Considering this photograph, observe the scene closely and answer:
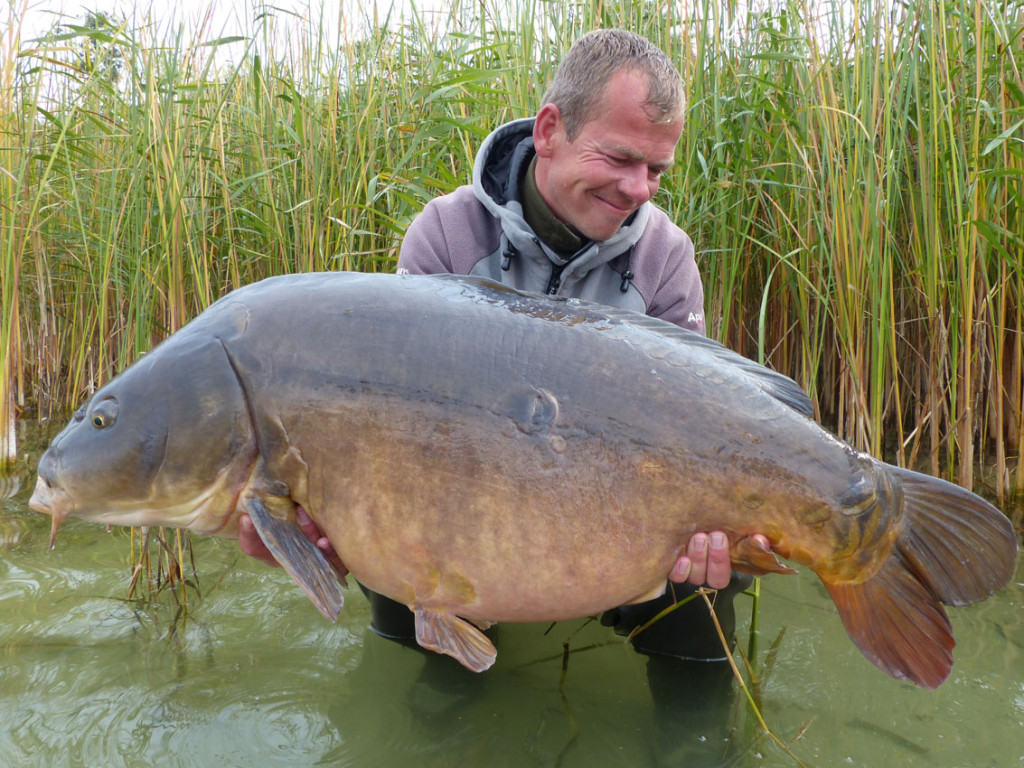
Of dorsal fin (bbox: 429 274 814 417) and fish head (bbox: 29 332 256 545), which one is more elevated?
dorsal fin (bbox: 429 274 814 417)

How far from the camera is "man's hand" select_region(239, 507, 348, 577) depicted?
5.14ft

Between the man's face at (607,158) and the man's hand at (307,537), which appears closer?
the man's hand at (307,537)

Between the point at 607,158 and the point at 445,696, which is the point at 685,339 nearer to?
the point at 607,158

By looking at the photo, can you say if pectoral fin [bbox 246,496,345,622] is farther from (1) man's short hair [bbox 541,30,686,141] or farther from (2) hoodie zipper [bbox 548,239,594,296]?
(1) man's short hair [bbox 541,30,686,141]

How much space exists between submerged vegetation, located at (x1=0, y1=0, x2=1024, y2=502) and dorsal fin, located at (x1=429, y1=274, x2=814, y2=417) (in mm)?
944

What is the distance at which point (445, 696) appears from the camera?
6.77ft

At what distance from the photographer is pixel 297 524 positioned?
1.55 m

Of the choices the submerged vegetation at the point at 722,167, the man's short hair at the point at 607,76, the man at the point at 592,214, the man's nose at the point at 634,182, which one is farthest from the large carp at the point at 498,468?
the submerged vegetation at the point at 722,167

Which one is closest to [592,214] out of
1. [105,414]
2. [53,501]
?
[105,414]

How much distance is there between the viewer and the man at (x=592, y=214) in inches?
85.4

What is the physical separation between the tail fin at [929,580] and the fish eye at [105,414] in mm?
1335

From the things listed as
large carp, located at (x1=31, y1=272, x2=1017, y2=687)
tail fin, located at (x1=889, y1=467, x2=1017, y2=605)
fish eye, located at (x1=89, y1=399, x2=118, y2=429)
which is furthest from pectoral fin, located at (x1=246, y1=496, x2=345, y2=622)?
tail fin, located at (x1=889, y1=467, x2=1017, y2=605)

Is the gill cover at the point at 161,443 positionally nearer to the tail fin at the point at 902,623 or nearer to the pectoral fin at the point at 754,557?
the pectoral fin at the point at 754,557

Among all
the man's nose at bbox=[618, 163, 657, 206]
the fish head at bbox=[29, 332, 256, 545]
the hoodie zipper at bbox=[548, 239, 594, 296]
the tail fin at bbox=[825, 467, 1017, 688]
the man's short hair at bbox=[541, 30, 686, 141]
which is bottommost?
the tail fin at bbox=[825, 467, 1017, 688]
